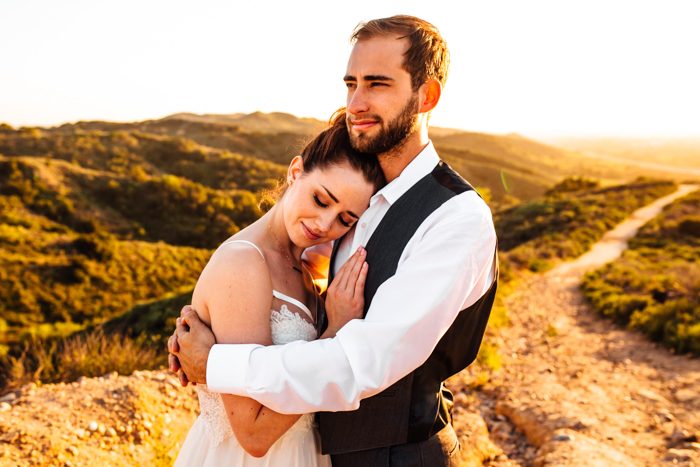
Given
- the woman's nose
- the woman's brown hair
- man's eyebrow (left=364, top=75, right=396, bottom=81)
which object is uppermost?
man's eyebrow (left=364, top=75, right=396, bottom=81)

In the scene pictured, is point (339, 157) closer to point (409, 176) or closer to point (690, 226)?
point (409, 176)

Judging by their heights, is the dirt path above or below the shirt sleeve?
below

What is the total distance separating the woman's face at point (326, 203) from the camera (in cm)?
191

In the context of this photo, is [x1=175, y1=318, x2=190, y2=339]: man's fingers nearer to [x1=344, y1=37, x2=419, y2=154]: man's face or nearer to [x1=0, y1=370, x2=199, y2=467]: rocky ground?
[x1=344, y1=37, x2=419, y2=154]: man's face

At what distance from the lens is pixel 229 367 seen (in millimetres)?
1506

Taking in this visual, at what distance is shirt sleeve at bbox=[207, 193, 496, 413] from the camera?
4.57ft

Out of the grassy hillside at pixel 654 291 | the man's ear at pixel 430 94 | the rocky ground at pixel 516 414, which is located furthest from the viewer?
the grassy hillside at pixel 654 291

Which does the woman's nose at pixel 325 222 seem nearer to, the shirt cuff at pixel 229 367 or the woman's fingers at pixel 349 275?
the woman's fingers at pixel 349 275

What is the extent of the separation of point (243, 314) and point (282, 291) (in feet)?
1.01

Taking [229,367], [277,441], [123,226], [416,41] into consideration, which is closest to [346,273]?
[229,367]

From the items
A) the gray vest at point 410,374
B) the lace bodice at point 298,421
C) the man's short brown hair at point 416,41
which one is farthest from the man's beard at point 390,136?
the lace bodice at point 298,421

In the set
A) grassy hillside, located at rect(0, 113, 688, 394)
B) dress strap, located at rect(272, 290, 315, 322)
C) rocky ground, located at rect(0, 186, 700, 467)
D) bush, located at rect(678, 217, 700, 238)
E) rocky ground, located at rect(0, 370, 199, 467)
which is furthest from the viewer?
bush, located at rect(678, 217, 700, 238)

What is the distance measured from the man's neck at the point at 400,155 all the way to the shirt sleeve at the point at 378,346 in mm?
498

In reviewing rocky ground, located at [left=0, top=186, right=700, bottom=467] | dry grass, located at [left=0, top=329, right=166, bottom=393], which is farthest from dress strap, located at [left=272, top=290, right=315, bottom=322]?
dry grass, located at [left=0, top=329, right=166, bottom=393]
